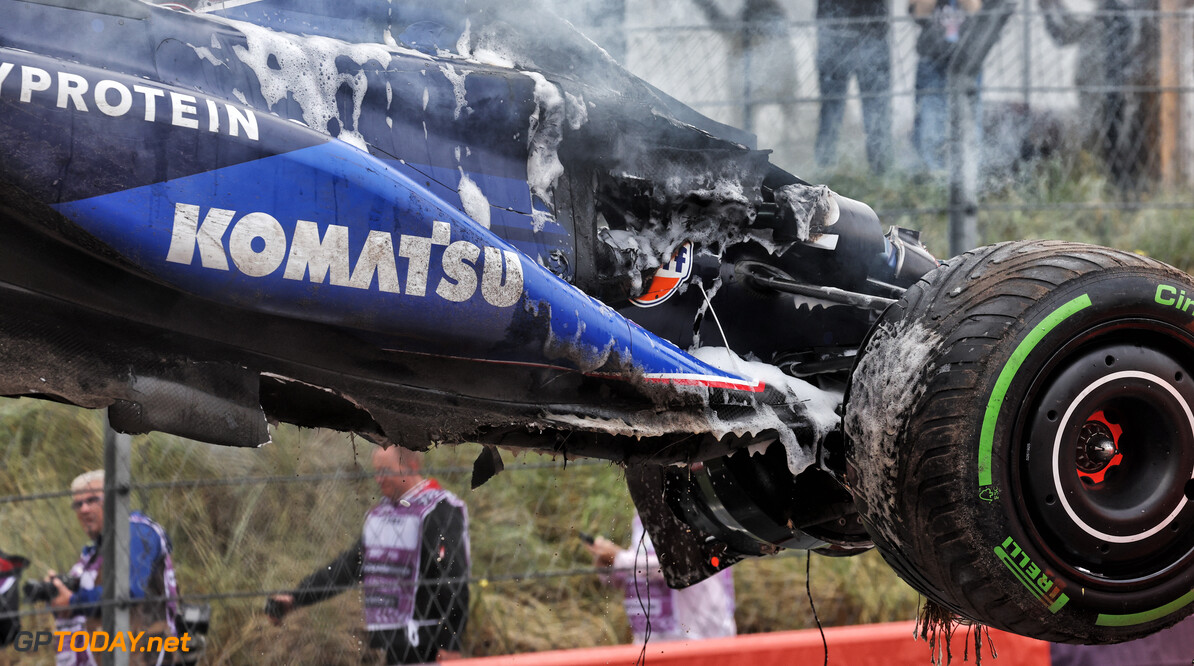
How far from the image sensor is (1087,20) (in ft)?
15.9

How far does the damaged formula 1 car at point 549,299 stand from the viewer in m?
1.66

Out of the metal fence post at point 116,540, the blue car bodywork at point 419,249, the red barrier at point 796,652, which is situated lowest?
the red barrier at point 796,652

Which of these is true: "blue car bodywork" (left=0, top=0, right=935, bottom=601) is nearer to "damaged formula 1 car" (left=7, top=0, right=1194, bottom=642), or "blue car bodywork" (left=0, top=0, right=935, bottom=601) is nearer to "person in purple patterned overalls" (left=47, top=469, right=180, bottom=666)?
"damaged formula 1 car" (left=7, top=0, right=1194, bottom=642)

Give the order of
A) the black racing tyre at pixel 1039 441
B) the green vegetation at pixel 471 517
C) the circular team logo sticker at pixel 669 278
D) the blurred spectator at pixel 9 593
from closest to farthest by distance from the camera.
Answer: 1. the black racing tyre at pixel 1039 441
2. the circular team logo sticker at pixel 669 278
3. the blurred spectator at pixel 9 593
4. the green vegetation at pixel 471 517

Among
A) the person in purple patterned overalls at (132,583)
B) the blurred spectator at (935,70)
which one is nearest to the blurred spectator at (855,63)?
the blurred spectator at (935,70)

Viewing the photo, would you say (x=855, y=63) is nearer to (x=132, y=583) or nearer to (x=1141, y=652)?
(x=1141, y=652)

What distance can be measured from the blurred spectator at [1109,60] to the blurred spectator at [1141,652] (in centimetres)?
229

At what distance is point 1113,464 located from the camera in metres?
2.16

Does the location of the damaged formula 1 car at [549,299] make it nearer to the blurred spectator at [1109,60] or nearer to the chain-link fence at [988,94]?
the chain-link fence at [988,94]

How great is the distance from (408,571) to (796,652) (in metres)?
1.55

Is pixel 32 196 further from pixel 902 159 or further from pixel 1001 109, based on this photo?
pixel 1001 109

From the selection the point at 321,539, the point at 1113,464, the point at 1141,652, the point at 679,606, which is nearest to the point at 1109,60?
the point at 1141,652

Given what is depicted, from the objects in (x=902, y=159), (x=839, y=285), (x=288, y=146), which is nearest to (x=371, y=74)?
A: (x=288, y=146)

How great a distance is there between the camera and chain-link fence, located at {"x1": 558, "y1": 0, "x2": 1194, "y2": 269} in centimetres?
452
